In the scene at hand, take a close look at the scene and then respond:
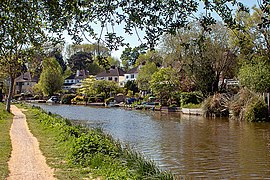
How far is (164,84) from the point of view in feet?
147

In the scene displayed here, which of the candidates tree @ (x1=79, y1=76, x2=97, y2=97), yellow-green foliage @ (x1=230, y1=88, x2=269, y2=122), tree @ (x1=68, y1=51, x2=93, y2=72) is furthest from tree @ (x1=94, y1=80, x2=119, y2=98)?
yellow-green foliage @ (x1=230, y1=88, x2=269, y2=122)

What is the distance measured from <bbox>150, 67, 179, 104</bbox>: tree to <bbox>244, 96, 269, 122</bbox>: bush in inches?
594

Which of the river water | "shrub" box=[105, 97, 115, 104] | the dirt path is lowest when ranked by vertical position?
the river water

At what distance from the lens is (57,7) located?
444cm

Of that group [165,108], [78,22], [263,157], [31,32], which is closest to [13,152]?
[31,32]

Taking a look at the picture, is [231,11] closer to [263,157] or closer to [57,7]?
[57,7]

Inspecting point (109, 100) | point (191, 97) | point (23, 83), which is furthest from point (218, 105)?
point (23, 83)

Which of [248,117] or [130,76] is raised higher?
[130,76]

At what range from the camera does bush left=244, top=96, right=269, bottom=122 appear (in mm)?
27594

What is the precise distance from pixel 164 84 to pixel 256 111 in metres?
17.9

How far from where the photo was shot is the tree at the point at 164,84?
43597 mm

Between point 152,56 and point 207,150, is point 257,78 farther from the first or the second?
point 152,56

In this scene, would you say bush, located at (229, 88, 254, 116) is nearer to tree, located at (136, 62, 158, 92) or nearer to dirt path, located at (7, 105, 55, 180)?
dirt path, located at (7, 105, 55, 180)

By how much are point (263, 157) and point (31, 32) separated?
1057 centimetres
